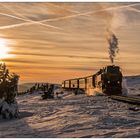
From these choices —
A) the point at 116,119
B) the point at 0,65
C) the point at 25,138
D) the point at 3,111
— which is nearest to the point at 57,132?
the point at 25,138

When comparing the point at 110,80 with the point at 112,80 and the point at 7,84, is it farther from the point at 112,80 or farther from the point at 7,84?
the point at 7,84

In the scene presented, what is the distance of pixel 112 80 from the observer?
1457 inches

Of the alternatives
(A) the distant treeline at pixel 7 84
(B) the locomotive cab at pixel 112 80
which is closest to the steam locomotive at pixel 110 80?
(B) the locomotive cab at pixel 112 80

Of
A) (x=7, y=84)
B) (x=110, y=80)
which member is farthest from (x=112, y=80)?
(x=7, y=84)

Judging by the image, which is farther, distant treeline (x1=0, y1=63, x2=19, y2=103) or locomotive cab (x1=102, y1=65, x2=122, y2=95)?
locomotive cab (x1=102, y1=65, x2=122, y2=95)

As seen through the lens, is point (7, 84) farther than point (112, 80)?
No

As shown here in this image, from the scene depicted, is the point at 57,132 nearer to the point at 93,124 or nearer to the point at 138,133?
the point at 93,124

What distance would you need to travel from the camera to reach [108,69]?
37.1 metres

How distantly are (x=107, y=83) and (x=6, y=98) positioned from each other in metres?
16.8

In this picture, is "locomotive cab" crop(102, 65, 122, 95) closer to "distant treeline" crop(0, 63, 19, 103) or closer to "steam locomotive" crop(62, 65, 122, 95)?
"steam locomotive" crop(62, 65, 122, 95)

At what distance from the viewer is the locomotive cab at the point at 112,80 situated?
Answer: 3644 cm

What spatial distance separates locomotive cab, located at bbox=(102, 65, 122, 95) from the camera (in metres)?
36.4

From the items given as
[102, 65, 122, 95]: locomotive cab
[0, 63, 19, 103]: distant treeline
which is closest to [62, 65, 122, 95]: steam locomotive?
[102, 65, 122, 95]: locomotive cab

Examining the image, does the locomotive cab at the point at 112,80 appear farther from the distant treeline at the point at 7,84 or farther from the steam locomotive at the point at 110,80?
the distant treeline at the point at 7,84
